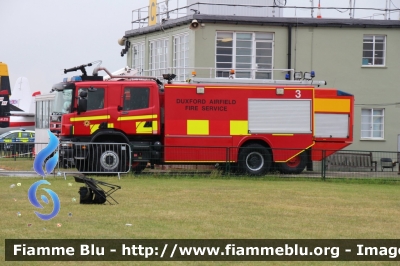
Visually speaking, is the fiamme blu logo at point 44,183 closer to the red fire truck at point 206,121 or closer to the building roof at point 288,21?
the red fire truck at point 206,121

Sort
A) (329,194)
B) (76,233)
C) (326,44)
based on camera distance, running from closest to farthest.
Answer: (76,233) < (329,194) < (326,44)

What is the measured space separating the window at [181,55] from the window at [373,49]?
289 inches

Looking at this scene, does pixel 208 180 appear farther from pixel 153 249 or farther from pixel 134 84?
pixel 153 249

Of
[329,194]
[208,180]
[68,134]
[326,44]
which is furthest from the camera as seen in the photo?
[326,44]

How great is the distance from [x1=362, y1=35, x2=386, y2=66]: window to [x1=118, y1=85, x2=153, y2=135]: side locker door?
11.9m

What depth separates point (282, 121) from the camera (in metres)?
27.0

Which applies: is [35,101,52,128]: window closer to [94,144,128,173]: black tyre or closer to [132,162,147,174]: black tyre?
[132,162,147,174]: black tyre

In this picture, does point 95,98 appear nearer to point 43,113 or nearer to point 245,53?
point 245,53

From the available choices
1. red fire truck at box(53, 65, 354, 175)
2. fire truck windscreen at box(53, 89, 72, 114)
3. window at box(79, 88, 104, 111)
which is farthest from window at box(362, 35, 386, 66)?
fire truck windscreen at box(53, 89, 72, 114)

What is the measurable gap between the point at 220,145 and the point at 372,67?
10.3m

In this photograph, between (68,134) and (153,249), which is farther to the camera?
(68,134)

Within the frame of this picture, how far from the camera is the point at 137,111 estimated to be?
25703 mm

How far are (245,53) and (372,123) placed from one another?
242 inches

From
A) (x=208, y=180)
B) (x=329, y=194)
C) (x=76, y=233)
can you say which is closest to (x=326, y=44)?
(x=208, y=180)
